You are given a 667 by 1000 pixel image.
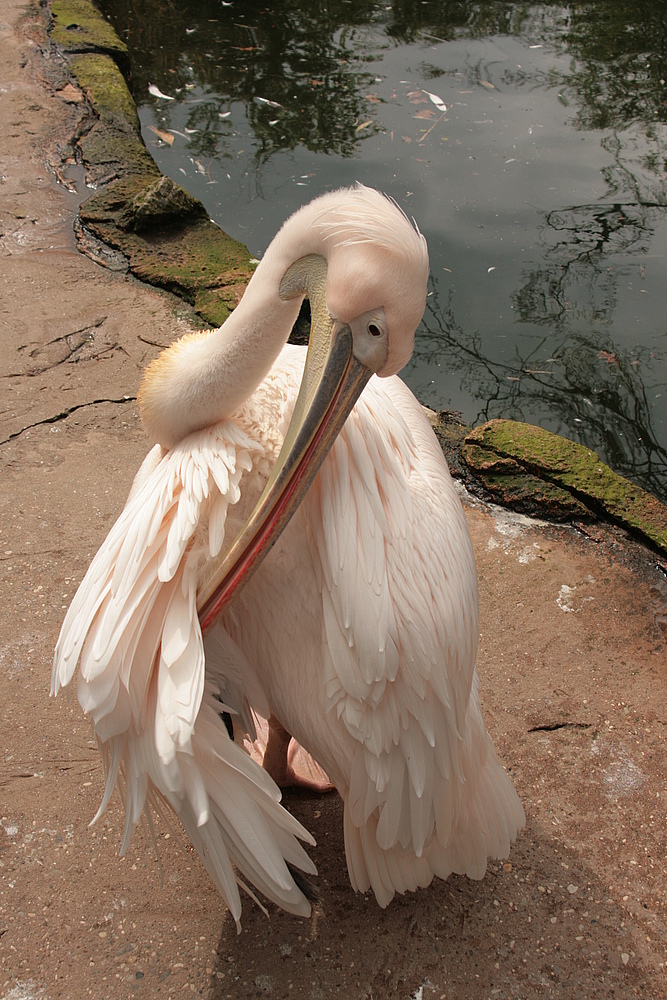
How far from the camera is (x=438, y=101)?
6148mm

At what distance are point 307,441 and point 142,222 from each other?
3220 mm

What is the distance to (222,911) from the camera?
79.0 inches

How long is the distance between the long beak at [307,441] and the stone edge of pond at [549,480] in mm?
1673

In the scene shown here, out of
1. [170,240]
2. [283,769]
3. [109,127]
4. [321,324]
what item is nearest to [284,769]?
[283,769]

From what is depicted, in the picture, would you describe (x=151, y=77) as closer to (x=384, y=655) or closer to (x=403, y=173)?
(x=403, y=173)

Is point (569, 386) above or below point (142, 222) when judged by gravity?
below

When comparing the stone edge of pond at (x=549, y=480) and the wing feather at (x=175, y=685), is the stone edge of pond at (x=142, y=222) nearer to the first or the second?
the stone edge of pond at (x=549, y=480)

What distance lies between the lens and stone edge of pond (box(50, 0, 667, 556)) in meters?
3.15

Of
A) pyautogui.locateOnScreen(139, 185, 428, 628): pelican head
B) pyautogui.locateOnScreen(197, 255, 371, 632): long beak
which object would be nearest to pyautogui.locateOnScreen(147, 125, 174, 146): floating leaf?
pyautogui.locateOnScreen(139, 185, 428, 628): pelican head

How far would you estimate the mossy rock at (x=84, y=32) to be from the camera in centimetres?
599

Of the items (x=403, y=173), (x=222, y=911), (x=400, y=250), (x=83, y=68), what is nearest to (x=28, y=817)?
(x=222, y=911)

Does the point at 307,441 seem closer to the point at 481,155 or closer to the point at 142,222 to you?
the point at 142,222

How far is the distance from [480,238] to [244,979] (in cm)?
417

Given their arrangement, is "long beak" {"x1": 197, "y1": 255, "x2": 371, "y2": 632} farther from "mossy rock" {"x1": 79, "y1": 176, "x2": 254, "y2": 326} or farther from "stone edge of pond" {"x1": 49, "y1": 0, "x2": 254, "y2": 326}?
"mossy rock" {"x1": 79, "y1": 176, "x2": 254, "y2": 326}
